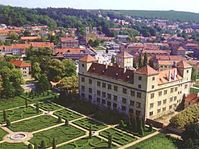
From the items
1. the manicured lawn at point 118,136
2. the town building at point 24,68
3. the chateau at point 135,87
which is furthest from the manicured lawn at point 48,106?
the town building at point 24,68

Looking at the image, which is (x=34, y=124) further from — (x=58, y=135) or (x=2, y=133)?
(x=58, y=135)

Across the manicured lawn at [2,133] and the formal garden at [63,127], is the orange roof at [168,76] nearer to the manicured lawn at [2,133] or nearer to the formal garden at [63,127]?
the formal garden at [63,127]

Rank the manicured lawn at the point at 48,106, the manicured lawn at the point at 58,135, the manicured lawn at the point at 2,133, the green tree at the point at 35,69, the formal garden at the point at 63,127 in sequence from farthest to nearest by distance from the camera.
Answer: the green tree at the point at 35,69 < the manicured lawn at the point at 48,106 < the manicured lawn at the point at 2,133 < the manicured lawn at the point at 58,135 < the formal garden at the point at 63,127

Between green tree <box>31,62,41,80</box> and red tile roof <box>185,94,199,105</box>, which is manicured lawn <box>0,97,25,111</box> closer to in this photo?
green tree <box>31,62,41,80</box>

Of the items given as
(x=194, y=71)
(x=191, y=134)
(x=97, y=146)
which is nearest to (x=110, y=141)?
(x=97, y=146)

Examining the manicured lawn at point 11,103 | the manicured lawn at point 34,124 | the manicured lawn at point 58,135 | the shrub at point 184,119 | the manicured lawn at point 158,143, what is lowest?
the manicured lawn at point 158,143

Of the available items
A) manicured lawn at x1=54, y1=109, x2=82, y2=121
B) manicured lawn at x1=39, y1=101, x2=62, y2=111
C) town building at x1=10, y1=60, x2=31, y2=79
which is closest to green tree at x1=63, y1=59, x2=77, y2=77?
town building at x1=10, y1=60, x2=31, y2=79
